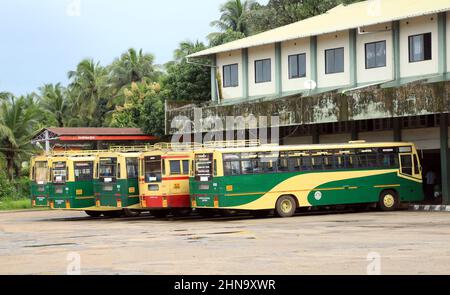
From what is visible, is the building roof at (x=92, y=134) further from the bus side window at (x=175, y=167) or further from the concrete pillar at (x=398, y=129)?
the concrete pillar at (x=398, y=129)

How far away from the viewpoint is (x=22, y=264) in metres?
16.0

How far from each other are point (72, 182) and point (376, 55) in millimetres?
14414

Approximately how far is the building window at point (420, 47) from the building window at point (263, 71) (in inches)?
349

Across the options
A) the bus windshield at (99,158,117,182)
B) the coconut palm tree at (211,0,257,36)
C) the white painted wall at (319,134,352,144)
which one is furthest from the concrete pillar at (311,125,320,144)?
the coconut palm tree at (211,0,257,36)

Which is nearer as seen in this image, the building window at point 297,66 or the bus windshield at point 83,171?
the bus windshield at point 83,171

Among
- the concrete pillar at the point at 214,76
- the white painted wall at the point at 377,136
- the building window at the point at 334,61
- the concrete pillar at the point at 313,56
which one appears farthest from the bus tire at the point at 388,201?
the concrete pillar at the point at 214,76

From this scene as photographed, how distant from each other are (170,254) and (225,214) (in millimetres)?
15980

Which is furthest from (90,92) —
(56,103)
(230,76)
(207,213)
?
(207,213)

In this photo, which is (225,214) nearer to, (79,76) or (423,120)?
(423,120)

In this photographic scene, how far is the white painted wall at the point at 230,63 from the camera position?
4538 cm

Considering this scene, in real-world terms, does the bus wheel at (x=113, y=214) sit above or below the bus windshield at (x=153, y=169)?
below

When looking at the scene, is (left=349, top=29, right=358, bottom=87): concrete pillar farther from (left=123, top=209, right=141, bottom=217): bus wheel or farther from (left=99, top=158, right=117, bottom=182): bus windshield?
(left=99, top=158, right=117, bottom=182): bus windshield

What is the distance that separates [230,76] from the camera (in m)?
46.2
